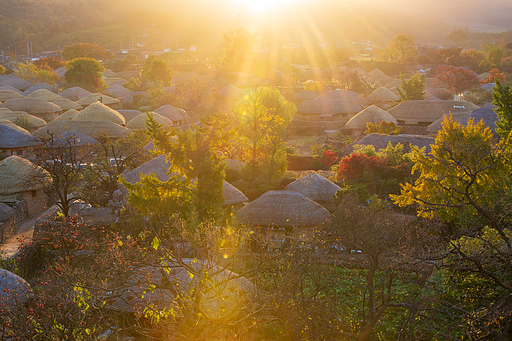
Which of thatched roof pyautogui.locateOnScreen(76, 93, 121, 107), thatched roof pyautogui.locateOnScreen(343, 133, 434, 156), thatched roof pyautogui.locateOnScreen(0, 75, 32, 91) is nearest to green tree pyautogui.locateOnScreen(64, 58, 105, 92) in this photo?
thatched roof pyautogui.locateOnScreen(0, 75, 32, 91)

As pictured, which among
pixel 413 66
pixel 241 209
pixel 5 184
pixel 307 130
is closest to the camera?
pixel 241 209

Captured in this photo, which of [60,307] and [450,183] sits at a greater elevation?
[450,183]

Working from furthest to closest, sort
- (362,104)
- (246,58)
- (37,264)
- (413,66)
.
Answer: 1. (413,66)
2. (246,58)
3. (362,104)
4. (37,264)

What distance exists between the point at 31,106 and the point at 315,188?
26.9 metres

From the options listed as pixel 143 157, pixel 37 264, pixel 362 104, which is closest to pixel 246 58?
pixel 362 104

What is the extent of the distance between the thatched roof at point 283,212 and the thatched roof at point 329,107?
996 inches

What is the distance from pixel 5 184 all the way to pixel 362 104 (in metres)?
32.0

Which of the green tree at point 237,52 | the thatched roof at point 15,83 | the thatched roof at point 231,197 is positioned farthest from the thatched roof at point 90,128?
the green tree at point 237,52

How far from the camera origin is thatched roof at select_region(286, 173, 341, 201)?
1652cm

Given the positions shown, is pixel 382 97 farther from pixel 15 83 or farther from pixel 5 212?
pixel 15 83

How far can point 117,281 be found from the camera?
26.0ft

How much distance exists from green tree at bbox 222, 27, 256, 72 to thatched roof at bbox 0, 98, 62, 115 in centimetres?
3324

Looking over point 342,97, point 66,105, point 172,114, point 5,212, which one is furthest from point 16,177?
point 342,97

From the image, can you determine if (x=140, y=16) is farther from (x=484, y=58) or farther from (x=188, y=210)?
(x=188, y=210)
